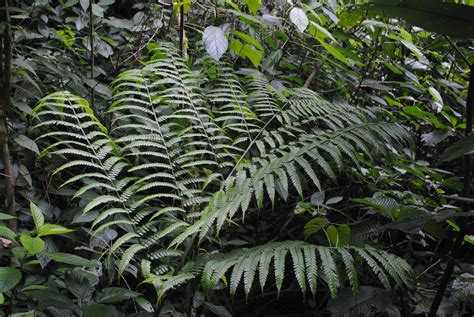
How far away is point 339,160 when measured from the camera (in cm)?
144

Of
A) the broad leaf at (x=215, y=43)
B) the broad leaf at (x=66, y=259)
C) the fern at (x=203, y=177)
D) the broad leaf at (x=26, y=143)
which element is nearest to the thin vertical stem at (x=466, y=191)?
the fern at (x=203, y=177)

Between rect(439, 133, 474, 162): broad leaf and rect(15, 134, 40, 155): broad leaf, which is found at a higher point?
rect(439, 133, 474, 162): broad leaf

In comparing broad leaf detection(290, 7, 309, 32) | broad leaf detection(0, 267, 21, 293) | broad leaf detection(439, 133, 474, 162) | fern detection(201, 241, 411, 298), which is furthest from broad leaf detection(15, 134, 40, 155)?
broad leaf detection(439, 133, 474, 162)

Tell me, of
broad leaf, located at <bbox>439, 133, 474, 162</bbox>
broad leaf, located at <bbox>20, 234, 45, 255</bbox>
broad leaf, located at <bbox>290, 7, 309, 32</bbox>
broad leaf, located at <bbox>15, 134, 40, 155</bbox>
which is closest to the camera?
broad leaf, located at <bbox>439, 133, 474, 162</bbox>

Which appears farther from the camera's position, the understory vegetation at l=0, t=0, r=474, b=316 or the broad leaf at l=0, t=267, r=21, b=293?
the understory vegetation at l=0, t=0, r=474, b=316

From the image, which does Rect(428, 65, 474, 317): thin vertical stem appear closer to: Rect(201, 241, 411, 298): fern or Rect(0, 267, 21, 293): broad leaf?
Rect(201, 241, 411, 298): fern

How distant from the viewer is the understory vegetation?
4.15 ft

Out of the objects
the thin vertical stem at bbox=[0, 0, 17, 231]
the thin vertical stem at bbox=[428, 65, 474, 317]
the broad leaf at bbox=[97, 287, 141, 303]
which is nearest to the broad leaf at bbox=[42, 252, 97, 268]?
the broad leaf at bbox=[97, 287, 141, 303]

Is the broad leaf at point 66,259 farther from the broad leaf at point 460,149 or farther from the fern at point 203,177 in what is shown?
the broad leaf at point 460,149

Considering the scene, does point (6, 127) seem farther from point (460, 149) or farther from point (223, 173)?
point (460, 149)

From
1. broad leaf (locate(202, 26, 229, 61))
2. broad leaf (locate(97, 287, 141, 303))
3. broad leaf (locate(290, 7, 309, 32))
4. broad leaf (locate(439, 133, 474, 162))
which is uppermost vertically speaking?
broad leaf (locate(290, 7, 309, 32))

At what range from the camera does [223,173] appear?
1.91 meters

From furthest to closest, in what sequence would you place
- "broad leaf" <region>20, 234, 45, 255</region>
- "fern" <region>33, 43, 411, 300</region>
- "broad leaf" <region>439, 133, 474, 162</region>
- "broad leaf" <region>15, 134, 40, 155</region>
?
1. "broad leaf" <region>15, 134, 40, 155</region>
2. "fern" <region>33, 43, 411, 300</region>
3. "broad leaf" <region>20, 234, 45, 255</region>
4. "broad leaf" <region>439, 133, 474, 162</region>

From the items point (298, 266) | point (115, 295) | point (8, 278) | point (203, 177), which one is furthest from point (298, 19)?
point (8, 278)
